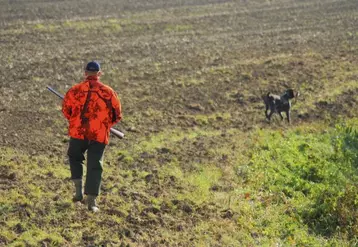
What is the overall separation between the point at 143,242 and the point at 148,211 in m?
0.91

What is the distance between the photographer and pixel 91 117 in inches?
291

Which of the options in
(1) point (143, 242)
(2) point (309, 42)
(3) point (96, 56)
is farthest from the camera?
(2) point (309, 42)

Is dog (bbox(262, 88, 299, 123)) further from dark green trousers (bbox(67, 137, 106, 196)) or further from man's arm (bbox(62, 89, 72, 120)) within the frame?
man's arm (bbox(62, 89, 72, 120))

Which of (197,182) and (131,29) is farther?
(131,29)

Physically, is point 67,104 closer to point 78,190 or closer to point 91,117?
point 91,117

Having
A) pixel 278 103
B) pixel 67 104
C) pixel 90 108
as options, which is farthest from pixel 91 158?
pixel 278 103

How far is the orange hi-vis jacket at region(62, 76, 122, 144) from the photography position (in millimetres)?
7328

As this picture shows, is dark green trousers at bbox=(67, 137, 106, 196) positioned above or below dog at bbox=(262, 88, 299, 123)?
above

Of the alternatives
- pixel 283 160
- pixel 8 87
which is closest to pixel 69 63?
pixel 8 87

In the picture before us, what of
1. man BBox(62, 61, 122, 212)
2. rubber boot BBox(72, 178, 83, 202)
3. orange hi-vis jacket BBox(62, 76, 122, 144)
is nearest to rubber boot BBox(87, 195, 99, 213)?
rubber boot BBox(72, 178, 83, 202)

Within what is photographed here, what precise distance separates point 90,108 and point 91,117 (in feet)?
0.42

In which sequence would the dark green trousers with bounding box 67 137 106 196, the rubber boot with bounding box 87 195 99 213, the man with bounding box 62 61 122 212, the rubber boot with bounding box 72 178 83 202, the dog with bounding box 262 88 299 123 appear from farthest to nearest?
the dog with bounding box 262 88 299 123, the rubber boot with bounding box 87 195 99 213, the rubber boot with bounding box 72 178 83 202, the dark green trousers with bounding box 67 137 106 196, the man with bounding box 62 61 122 212

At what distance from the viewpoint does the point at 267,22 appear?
89.0 feet

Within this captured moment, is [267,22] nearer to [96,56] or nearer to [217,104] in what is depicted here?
[96,56]
